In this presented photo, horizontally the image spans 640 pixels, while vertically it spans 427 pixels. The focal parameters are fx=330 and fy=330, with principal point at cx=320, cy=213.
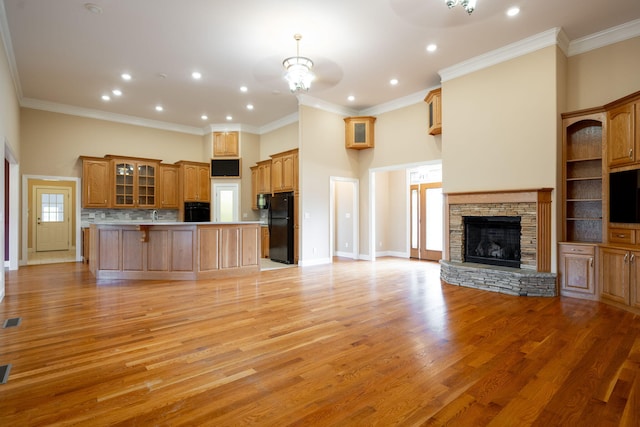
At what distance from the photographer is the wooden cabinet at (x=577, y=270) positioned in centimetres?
443

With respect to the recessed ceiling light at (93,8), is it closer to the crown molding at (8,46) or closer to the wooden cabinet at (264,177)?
the crown molding at (8,46)

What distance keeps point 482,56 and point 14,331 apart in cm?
714

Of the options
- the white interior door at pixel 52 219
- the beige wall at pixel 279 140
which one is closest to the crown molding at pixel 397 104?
the beige wall at pixel 279 140

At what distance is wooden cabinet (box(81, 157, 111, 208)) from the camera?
8.11 metres

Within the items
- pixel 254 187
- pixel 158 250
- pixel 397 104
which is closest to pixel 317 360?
pixel 158 250

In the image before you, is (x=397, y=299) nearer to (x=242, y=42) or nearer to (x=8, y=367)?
(x=8, y=367)

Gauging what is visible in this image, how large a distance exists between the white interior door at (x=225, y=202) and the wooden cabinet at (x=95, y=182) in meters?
2.63

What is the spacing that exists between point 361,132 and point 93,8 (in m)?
5.61

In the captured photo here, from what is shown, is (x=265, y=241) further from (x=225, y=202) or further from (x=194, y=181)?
(x=194, y=181)

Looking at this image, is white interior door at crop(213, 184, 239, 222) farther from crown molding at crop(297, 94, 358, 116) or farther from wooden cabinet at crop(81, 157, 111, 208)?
crown molding at crop(297, 94, 358, 116)

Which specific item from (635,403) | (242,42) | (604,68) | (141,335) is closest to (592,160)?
(604,68)

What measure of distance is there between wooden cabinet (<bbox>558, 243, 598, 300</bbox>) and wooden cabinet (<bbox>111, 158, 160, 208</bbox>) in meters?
9.15

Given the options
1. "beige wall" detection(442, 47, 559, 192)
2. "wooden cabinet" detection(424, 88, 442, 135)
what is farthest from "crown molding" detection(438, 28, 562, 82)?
"wooden cabinet" detection(424, 88, 442, 135)

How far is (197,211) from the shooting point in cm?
933
